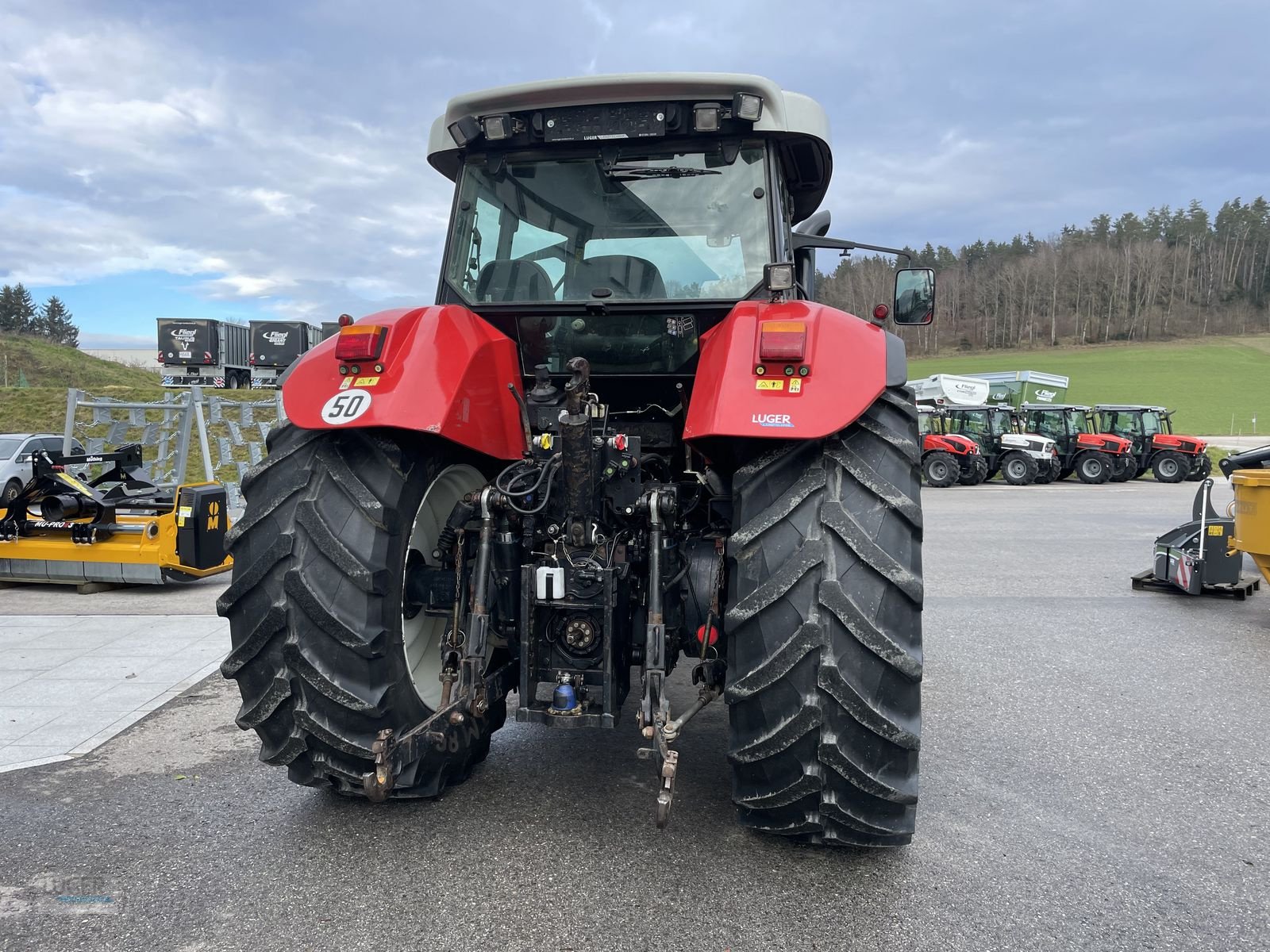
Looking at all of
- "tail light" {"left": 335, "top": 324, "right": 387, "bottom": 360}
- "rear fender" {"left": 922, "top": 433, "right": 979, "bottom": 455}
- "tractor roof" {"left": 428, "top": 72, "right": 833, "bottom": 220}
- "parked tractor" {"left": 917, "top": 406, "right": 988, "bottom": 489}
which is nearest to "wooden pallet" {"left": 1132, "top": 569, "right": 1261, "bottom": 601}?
"tractor roof" {"left": 428, "top": 72, "right": 833, "bottom": 220}

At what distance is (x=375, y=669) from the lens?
272cm

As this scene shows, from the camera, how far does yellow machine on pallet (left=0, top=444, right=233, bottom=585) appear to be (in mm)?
7625

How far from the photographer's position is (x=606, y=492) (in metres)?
2.96

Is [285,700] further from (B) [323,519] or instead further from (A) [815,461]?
(A) [815,461]

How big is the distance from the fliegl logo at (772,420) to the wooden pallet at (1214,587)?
23.7 feet

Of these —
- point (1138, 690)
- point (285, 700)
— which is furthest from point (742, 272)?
point (1138, 690)

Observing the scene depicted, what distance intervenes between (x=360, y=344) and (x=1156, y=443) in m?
27.4

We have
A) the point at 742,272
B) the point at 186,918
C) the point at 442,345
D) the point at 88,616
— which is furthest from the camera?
the point at 88,616

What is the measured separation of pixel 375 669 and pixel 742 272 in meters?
1.96

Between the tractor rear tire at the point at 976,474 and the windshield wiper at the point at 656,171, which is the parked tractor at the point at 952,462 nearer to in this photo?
the tractor rear tire at the point at 976,474

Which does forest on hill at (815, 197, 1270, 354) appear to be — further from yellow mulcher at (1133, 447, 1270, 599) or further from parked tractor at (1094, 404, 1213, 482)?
yellow mulcher at (1133, 447, 1270, 599)

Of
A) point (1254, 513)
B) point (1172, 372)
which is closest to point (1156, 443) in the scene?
point (1254, 513)

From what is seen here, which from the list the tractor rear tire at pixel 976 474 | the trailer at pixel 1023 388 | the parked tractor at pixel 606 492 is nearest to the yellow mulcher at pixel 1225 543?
the parked tractor at pixel 606 492

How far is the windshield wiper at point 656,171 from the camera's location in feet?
11.1
